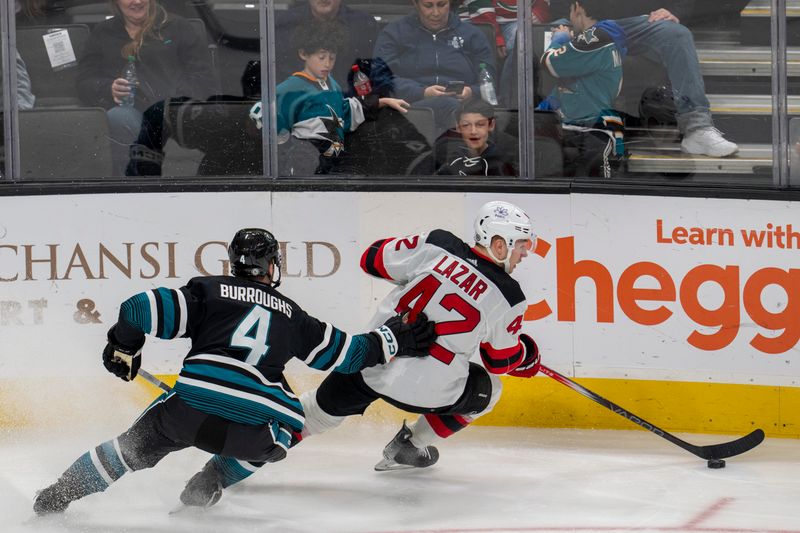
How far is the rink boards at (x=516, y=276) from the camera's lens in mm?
4723

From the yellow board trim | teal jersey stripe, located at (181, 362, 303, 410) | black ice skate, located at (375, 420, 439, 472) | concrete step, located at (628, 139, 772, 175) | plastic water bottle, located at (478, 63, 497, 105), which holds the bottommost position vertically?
black ice skate, located at (375, 420, 439, 472)

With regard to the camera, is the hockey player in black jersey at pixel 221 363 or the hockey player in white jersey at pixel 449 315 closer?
the hockey player in black jersey at pixel 221 363

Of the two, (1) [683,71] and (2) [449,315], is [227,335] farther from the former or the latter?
(1) [683,71]

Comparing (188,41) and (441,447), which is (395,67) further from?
(441,447)

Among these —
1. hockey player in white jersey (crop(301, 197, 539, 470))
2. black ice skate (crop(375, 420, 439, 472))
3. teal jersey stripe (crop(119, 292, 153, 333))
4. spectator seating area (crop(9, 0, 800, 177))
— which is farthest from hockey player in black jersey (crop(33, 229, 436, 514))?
spectator seating area (crop(9, 0, 800, 177))

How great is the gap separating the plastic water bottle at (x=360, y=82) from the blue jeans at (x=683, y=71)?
1.10 m

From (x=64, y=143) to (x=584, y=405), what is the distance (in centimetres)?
231

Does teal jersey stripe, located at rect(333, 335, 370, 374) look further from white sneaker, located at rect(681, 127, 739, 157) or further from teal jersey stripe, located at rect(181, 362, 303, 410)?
white sneaker, located at rect(681, 127, 739, 157)

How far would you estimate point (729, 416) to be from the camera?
4730mm

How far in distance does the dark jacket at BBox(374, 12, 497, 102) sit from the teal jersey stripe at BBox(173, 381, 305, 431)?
1800 millimetres

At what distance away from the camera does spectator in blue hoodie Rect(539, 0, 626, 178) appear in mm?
4824

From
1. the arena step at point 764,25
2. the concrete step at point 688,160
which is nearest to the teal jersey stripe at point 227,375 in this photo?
the concrete step at point 688,160

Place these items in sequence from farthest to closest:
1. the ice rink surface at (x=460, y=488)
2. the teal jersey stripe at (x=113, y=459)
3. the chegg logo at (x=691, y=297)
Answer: the chegg logo at (x=691, y=297) → the ice rink surface at (x=460, y=488) → the teal jersey stripe at (x=113, y=459)

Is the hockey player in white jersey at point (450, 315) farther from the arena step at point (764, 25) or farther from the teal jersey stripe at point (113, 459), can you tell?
the arena step at point (764, 25)
